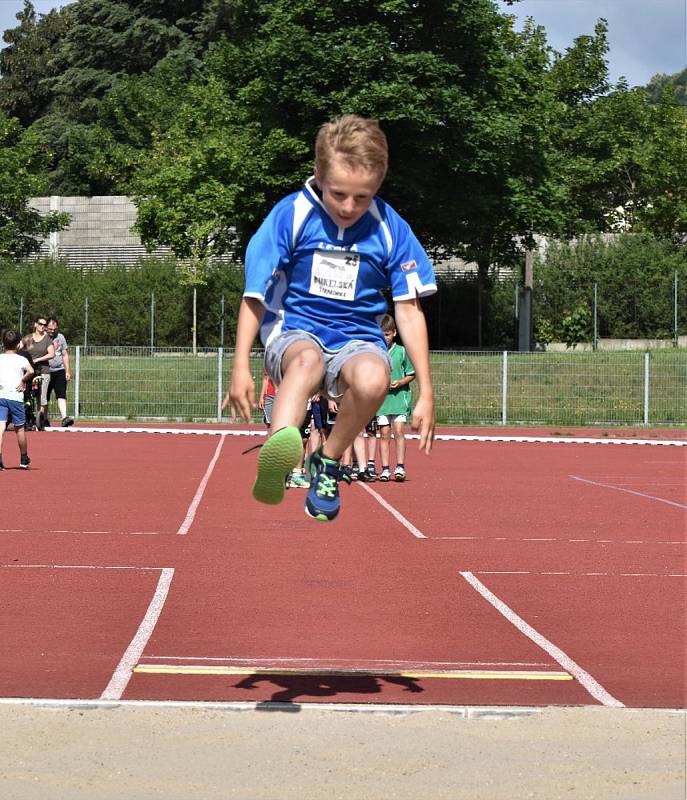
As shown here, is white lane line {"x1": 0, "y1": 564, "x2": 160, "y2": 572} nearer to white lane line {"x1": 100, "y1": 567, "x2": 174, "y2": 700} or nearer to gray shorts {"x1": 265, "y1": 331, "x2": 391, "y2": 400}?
white lane line {"x1": 100, "y1": 567, "x2": 174, "y2": 700}

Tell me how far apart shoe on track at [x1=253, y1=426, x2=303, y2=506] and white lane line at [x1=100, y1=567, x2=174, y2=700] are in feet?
4.61

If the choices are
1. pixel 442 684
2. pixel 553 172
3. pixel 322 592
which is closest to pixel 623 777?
pixel 442 684

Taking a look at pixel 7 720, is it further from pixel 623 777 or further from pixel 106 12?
pixel 106 12

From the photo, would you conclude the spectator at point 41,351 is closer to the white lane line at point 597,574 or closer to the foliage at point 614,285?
the white lane line at point 597,574

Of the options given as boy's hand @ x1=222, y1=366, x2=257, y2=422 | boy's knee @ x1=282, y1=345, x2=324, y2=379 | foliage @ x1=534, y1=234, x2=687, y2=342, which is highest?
foliage @ x1=534, y1=234, x2=687, y2=342

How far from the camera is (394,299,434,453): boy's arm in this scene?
579cm

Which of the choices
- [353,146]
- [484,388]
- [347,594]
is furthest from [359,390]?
[484,388]

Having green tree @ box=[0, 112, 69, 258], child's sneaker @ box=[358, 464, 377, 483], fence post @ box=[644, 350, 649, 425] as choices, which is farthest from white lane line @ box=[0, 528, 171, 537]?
green tree @ box=[0, 112, 69, 258]

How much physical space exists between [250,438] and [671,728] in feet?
67.8

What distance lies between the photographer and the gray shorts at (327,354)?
571 centimetres

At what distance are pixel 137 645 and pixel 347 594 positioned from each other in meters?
2.08

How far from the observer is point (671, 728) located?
5664mm

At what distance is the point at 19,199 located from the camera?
4684 centimetres

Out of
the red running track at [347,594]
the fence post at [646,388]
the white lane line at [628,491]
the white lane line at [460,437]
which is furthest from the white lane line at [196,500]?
the fence post at [646,388]
